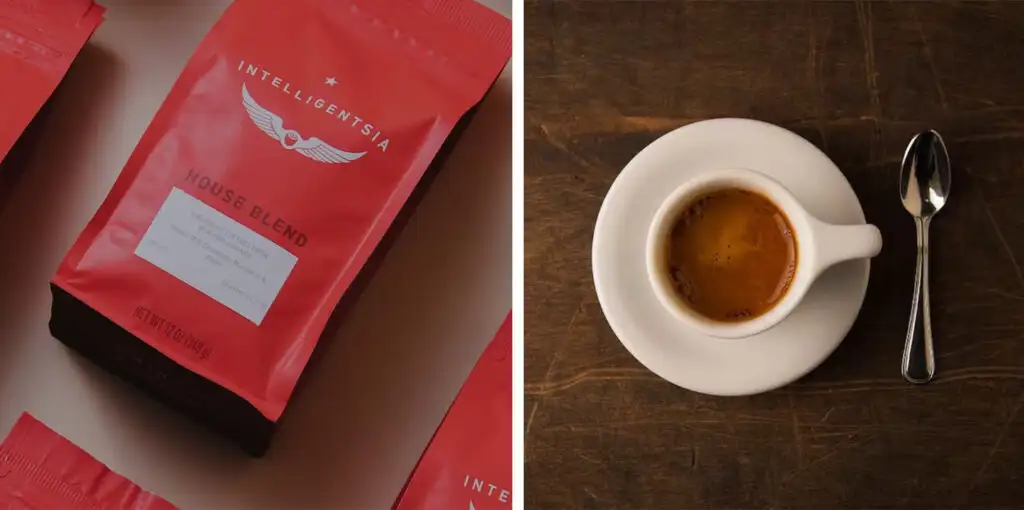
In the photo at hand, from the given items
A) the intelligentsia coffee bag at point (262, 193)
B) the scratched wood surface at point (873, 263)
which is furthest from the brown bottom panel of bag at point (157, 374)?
the scratched wood surface at point (873, 263)

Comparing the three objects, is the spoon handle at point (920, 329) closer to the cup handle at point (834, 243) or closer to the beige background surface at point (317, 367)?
the cup handle at point (834, 243)

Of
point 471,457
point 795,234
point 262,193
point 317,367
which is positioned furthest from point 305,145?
point 795,234

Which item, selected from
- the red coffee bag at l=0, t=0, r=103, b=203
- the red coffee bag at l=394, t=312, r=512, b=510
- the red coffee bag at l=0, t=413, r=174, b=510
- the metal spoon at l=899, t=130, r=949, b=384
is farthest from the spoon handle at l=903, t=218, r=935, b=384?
the red coffee bag at l=0, t=0, r=103, b=203

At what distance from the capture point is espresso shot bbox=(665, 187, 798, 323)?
1.96 ft

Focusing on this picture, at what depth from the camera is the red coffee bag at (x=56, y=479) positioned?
2.77ft

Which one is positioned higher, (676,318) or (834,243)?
(834,243)

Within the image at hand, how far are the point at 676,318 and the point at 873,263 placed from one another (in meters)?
0.16

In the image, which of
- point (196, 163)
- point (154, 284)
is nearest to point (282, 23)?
point (196, 163)

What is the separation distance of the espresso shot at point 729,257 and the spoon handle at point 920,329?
0.10 metres

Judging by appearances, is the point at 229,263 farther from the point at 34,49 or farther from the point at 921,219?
the point at 921,219

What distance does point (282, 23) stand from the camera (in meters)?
0.84

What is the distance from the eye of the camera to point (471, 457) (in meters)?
0.84

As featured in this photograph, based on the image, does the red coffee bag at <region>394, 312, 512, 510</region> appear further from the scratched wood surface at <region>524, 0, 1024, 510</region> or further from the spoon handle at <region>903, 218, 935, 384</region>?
the spoon handle at <region>903, 218, 935, 384</region>

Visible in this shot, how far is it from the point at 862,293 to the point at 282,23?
0.60 m
